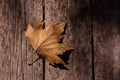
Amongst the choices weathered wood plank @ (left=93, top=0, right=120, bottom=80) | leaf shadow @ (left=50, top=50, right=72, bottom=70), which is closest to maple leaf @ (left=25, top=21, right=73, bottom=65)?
leaf shadow @ (left=50, top=50, right=72, bottom=70)

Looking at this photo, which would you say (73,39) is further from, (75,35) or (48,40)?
(48,40)

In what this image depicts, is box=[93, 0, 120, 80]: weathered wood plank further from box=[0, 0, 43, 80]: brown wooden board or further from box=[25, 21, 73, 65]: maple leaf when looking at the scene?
box=[0, 0, 43, 80]: brown wooden board

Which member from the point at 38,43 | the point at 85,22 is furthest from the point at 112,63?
the point at 38,43

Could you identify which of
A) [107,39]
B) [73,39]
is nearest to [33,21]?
[73,39]

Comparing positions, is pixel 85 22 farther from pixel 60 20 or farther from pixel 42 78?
pixel 42 78

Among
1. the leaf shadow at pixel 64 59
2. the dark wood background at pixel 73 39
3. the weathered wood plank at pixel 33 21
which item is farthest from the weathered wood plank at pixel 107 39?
the weathered wood plank at pixel 33 21

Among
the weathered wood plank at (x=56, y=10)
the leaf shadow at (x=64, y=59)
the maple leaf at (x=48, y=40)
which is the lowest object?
the leaf shadow at (x=64, y=59)

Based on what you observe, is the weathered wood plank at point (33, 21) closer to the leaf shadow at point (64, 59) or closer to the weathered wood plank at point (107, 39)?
the leaf shadow at point (64, 59)
